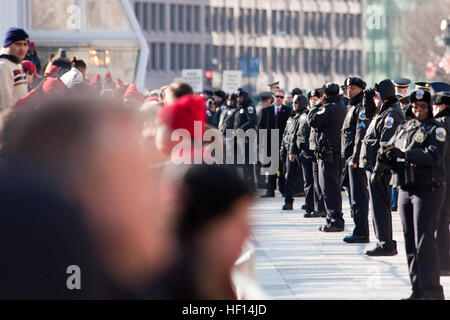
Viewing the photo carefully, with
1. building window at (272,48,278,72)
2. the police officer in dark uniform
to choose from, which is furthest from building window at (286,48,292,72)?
the police officer in dark uniform

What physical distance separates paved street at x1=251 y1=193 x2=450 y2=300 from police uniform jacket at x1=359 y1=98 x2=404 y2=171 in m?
1.13

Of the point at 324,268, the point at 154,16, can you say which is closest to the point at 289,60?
the point at 154,16

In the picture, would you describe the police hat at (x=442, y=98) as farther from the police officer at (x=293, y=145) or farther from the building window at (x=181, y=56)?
the building window at (x=181, y=56)

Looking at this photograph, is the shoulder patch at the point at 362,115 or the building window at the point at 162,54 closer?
the shoulder patch at the point at 362,115

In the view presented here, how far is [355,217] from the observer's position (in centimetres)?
1302

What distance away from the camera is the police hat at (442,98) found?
934 centimetres

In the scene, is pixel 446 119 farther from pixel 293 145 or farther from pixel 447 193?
pixel 293 145

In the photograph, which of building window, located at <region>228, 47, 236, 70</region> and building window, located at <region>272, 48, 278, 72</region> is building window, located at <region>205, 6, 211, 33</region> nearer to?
building window, located at <region>228, 47, 236, 70</region>

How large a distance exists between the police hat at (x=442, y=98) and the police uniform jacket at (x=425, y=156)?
103 centimetres

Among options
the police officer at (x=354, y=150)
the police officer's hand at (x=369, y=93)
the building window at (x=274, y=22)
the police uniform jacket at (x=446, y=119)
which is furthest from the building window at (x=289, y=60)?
the police uniform jacket at (x=446, y=119)

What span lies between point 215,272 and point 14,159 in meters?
0.80

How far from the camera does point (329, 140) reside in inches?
556

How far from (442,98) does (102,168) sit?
7532 mm

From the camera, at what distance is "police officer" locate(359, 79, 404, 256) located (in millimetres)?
10836
